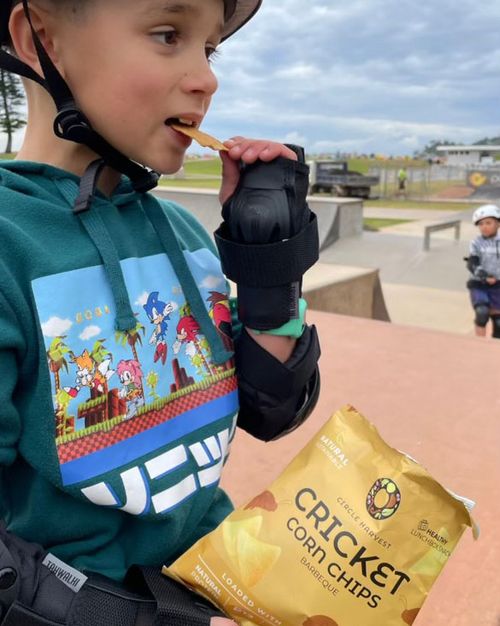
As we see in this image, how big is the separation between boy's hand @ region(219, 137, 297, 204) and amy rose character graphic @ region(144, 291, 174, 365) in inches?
8.5

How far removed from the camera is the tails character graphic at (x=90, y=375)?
0.95 m

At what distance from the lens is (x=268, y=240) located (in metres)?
1.07

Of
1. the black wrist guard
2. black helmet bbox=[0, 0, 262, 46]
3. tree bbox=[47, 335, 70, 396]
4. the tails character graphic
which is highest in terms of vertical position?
black helmet bbox=[0, 0, 262, 46]

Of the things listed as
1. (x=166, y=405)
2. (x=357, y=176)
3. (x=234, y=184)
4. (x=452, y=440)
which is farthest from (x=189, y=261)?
(x=357, y=176)

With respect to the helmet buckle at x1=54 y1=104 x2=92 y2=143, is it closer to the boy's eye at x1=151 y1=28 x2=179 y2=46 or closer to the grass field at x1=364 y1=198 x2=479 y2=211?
the boy's eye at x1=151 y1=28 x2=179 y2=46

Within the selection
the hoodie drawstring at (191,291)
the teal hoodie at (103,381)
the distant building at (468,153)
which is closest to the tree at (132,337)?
the teal hoodie at (103,381)

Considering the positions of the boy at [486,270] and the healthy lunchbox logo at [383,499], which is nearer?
the healthy lunchbox logo at [383,499]

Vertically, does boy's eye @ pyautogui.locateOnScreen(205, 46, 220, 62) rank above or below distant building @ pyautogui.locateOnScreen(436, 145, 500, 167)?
above

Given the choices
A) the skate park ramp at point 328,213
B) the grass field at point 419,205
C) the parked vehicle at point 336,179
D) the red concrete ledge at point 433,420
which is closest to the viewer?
the red concrete ledge at point 433,420

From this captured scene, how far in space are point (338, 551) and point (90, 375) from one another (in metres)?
0.46

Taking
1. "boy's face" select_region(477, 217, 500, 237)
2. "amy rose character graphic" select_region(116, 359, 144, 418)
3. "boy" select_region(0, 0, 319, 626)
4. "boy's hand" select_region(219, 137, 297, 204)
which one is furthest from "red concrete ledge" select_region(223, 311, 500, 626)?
"boy's face" select_region(477, 217, 500, 237)

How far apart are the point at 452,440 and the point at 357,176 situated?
23.7 m

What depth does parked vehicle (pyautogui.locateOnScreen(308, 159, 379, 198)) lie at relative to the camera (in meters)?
25.1

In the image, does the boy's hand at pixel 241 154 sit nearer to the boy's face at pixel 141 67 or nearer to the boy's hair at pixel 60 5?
the boy's face at pixel 141 67
